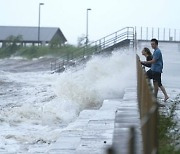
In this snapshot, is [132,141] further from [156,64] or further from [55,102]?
[55,102]

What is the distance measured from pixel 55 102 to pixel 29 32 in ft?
291

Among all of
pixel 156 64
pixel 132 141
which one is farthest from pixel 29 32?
pixel 132 141

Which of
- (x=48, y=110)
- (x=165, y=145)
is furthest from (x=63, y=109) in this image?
(x=165, y=145)

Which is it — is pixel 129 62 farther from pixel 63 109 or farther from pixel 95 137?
pixel 95 137

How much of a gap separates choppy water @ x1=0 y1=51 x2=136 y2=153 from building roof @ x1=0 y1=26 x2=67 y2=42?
2800 inches

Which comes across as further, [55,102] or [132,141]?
[55,102]

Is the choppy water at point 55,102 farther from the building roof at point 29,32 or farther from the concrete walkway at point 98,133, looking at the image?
the building roof at point 29,32

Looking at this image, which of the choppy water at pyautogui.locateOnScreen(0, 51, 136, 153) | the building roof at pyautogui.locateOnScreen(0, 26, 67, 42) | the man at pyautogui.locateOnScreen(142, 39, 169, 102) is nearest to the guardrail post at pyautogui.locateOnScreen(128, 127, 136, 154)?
the choppy water at pyautogui.locateOnScreen(0, 51, 136, 153)

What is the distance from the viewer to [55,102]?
68.8 feet

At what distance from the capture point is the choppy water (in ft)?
43.3

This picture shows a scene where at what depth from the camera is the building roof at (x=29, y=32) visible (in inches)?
4109

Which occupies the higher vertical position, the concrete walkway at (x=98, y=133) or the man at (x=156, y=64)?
the man at (x=156, y=64)

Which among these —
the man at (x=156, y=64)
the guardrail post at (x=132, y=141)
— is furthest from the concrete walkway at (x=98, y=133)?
the guardrail post at (x=132, y=141)

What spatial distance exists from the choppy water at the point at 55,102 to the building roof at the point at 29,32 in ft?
233
